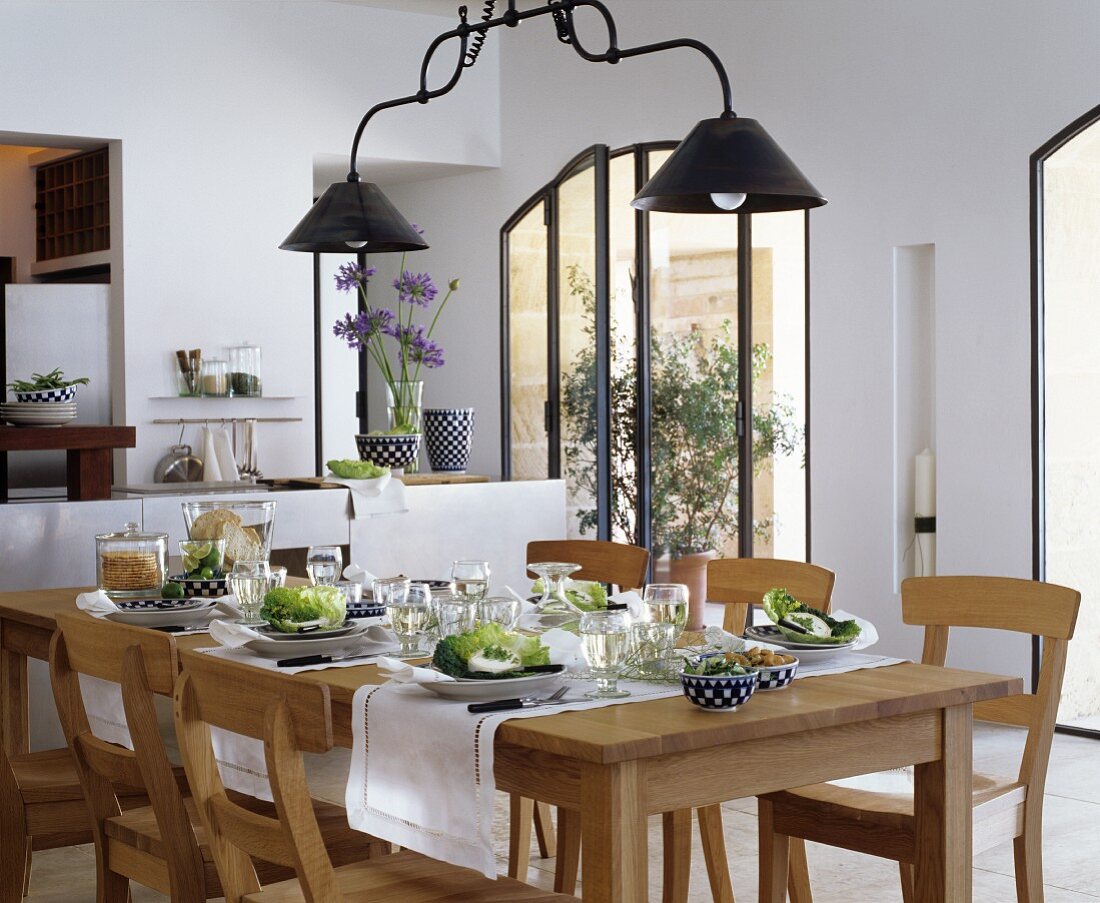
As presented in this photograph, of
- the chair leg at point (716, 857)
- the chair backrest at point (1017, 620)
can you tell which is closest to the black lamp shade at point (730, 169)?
the chair backrest at point (1017, 620)

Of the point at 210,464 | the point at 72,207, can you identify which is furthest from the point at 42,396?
the point at 72,207

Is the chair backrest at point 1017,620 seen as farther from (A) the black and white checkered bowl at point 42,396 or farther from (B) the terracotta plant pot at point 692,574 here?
(B) the terracotta plant pot at point 692,574

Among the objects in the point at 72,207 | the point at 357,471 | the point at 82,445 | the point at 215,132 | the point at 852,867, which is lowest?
the point at 852,867

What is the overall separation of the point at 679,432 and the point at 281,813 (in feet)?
15.6

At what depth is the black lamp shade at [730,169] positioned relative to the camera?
2863mm

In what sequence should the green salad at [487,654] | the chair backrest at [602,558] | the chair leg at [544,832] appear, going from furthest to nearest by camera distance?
1. the chair backrest at [602,558]
2. the chair leg at [544,832]
3. the green salad at [487,654]

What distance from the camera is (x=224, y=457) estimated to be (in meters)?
6.44

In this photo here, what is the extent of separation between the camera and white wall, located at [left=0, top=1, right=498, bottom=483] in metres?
6.55

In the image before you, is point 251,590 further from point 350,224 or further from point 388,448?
point 388,448

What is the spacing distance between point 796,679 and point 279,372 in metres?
4.93

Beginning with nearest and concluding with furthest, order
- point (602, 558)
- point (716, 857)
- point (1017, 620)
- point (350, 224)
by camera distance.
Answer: point (1017, 620)
point (716, 857)
point (350, 224)
point (602, 558)

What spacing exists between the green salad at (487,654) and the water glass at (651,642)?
0.55 feet

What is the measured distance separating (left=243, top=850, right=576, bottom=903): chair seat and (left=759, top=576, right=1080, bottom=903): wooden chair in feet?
2.01

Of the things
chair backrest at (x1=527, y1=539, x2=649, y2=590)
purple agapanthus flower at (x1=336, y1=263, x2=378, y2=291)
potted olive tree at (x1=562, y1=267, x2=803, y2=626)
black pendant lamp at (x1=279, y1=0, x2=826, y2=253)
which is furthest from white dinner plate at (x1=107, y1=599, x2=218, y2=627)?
potted olive tree at (x1=562, y1=267, x2=803, y2=626)
